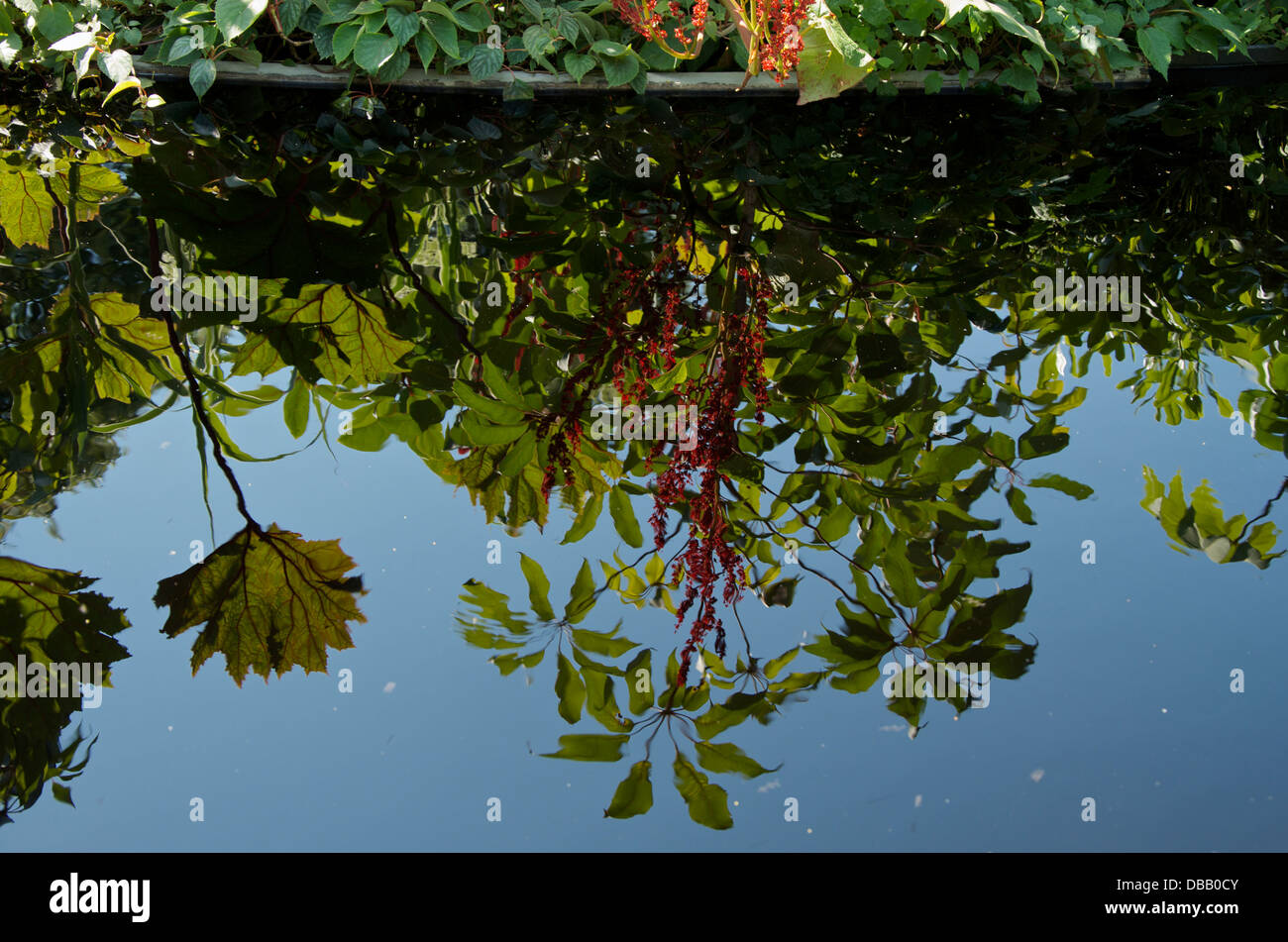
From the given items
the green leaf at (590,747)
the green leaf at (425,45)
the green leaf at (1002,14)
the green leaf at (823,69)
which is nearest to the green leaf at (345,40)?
the green leaf at (425,45)

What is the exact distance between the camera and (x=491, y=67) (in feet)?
8.86

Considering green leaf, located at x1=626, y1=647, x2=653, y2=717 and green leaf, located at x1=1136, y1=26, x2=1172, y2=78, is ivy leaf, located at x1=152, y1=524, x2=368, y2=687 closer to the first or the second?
green leaf, located at x1=626, y1=647, x2=653, y2=717

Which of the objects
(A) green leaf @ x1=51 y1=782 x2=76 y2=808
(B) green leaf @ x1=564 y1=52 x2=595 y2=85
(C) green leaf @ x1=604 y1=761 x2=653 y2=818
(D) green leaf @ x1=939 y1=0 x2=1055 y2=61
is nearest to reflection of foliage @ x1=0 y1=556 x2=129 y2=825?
(A) green leaf @ x1=51 y1=782 x2=76 y2=808

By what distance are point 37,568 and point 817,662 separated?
0.93 metres

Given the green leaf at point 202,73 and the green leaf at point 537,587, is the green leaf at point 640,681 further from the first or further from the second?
the green leaf at point 202,73

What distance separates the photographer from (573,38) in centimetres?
269

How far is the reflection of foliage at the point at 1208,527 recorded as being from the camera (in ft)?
4.09

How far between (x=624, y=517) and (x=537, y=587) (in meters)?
0.18

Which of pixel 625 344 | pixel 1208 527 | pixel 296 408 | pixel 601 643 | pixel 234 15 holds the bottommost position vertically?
pixel 601 643

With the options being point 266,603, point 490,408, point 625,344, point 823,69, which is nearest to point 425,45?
point 823,69

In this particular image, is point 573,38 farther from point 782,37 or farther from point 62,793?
point 62,793

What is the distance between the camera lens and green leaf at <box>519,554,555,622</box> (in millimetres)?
1144

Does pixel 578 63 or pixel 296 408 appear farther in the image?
pixel 578 63

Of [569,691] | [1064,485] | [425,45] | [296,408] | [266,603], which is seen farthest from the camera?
[425,45]
